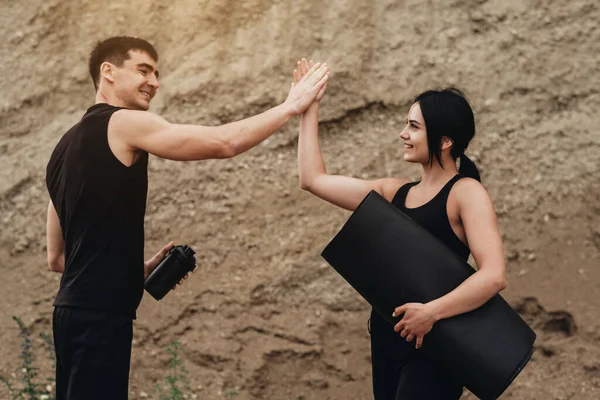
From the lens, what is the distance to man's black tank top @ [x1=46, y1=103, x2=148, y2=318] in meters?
2.86

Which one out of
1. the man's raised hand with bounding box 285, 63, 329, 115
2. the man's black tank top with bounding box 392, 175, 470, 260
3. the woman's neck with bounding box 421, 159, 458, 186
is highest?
the man's raised hand with bounding box 285, 63, 329, 115

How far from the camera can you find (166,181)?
566cm

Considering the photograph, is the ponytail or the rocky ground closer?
the ponytail

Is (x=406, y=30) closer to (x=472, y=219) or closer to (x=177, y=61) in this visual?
(x=177, y=61)

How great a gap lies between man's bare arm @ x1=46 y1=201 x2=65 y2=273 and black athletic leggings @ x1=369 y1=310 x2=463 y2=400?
1.30m

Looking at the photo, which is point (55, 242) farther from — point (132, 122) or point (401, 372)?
point (401, 372)

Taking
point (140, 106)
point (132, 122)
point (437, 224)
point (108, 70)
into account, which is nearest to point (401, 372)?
point (437, 224)

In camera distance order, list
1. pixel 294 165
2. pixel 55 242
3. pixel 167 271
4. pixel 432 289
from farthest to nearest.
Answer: pixel 294 165 → pixel 55 242 → pixel 167 271 → pixel 432 289

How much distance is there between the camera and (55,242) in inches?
129

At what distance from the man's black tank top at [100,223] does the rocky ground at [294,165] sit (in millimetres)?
2022

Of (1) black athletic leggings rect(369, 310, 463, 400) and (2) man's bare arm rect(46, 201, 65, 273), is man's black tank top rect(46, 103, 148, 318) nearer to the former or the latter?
(2) man's bare arm rect(46, 201, 65, 273)

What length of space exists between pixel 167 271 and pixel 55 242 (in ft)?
1.63

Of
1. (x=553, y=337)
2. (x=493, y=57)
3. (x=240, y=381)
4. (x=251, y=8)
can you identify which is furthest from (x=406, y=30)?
(x=240, y=381)

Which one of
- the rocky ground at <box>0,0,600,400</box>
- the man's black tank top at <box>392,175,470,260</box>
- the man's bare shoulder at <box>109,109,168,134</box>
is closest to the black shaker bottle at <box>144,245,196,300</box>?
the man's bare shoulder at <box>109,109,168,134</box>
